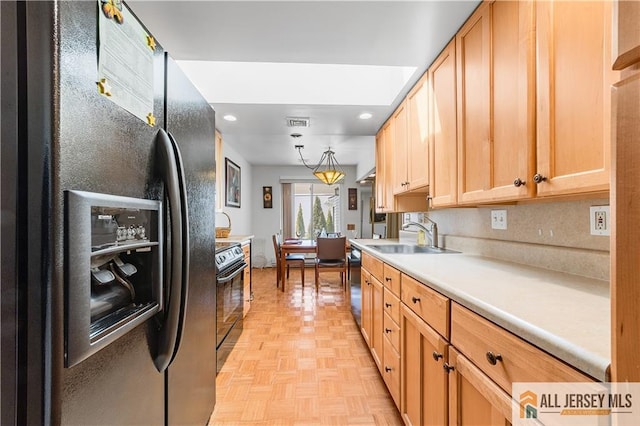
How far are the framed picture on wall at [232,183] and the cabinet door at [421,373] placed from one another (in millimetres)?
3561

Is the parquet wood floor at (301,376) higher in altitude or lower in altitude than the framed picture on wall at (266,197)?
lower

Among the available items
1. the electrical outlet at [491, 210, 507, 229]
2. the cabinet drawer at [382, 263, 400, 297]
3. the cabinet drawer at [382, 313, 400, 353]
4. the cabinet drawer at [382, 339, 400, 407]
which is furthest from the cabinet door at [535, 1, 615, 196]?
the cabinet drawer at [382, 339, 400, 407]

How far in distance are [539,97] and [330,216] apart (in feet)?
20.4

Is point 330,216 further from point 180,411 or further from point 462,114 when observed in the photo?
point 180,411

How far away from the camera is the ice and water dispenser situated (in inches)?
Answer: 22.6

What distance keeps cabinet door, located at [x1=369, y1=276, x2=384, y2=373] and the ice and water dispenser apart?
4.93 feet

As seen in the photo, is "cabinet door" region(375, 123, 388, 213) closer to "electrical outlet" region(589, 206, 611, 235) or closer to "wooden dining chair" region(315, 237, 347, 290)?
"wooden dining chair" region(315, 237, 347, 290)

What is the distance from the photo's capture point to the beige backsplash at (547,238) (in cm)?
114

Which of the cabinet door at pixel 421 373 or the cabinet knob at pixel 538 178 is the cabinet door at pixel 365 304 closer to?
the cabinet door at pixel 421 373

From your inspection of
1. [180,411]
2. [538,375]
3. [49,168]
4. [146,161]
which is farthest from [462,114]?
[180,411]

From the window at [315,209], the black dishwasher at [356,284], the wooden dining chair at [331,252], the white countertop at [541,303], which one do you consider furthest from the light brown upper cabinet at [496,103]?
the window at [315,209]

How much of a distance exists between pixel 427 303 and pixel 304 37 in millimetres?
1587

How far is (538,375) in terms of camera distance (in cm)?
66

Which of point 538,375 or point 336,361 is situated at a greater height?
point 538,375
